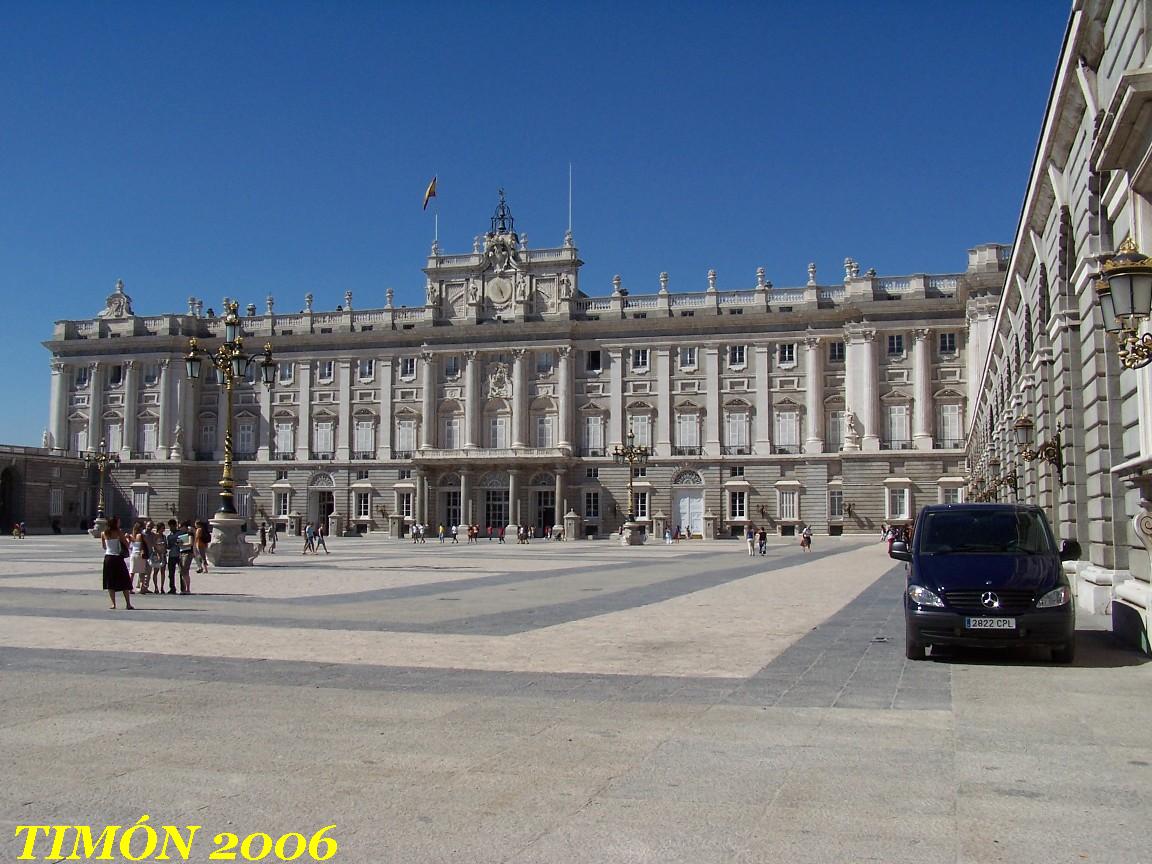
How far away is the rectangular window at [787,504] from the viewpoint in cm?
6850

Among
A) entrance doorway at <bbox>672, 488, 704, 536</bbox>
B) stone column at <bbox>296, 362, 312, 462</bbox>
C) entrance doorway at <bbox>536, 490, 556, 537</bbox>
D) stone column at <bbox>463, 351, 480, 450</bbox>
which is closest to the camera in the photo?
entrance doorway at <bbox>672, 488, 704, 536</bbox>

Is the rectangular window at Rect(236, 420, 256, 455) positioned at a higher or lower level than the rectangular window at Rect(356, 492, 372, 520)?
higher

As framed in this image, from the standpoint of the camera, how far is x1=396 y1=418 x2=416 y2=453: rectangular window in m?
76.5

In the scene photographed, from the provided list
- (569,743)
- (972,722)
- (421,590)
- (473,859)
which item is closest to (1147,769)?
(972,722)

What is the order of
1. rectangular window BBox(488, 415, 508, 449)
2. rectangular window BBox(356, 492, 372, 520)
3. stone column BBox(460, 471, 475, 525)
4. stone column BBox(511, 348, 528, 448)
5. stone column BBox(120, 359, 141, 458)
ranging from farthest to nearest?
stone column BBox(120, 359, 141, 458), rectangular window BBox(356, 492, 372, 520), rectangular window BBox(488, 415, 508, 449), stone column BBox(511, 348, 528, 448), stone column BBox(460, 471, 475, 525)

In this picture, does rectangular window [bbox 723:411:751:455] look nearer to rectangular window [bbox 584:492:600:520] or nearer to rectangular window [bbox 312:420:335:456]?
rectangular window [bbox 584:492:600:520]

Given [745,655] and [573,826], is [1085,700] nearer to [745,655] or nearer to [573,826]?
[745,655]

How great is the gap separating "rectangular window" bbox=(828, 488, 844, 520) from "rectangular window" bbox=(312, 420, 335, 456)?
117 ft

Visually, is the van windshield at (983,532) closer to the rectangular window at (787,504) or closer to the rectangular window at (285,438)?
the rectangular window at (787,504)

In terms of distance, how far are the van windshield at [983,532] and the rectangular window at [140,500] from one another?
74.9m

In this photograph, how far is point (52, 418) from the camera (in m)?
80.8

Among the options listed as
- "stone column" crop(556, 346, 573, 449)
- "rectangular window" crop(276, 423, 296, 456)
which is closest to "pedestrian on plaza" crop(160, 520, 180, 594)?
"stone column" crop(556, 346, 573, 449)

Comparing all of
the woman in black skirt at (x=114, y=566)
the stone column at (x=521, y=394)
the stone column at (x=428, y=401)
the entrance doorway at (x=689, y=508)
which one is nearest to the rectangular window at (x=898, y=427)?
→ the entrance doorway at (x=689, y=508)

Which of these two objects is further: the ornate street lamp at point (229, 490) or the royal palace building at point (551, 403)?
the royal palace building at point (551, 403)
